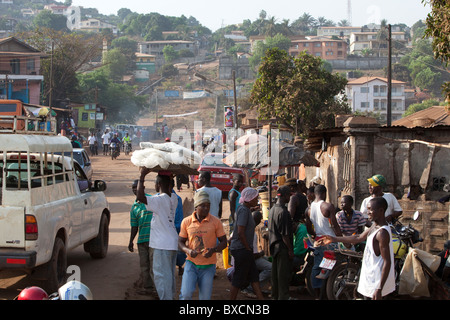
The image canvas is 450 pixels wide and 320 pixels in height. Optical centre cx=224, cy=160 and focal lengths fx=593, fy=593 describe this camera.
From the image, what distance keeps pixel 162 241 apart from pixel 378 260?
268cm

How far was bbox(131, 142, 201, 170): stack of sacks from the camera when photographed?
724 cm

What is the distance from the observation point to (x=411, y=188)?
13.0m

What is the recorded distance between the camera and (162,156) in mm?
7359

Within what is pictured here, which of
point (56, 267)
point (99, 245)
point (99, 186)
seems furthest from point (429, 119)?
point (56, 267)

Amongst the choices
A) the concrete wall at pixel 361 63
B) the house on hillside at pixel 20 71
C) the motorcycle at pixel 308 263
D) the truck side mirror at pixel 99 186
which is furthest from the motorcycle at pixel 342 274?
the concrete wall at pixel 361 63

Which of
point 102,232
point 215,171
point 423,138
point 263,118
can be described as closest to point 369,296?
point 102,232

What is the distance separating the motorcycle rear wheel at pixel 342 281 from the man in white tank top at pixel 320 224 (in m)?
0.40

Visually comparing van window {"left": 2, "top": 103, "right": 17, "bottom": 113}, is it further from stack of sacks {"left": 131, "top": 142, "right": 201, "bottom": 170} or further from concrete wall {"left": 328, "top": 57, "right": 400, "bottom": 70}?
concrete wall {"left": 328, "top": 57, "right": 400, "bottom": 70}

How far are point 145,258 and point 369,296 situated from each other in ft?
12.1

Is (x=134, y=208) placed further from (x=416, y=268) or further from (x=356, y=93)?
(x=356, y=93)

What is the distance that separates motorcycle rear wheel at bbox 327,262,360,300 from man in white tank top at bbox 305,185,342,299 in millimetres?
398

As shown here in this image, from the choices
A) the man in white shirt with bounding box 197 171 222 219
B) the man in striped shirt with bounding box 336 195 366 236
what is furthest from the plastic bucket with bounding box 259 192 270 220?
the man in striped shirt with bounding box 336 195 366 236

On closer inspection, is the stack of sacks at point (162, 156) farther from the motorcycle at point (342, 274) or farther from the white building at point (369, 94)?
the white building at point (369, 94)

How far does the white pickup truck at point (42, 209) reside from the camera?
7289 millimetres
